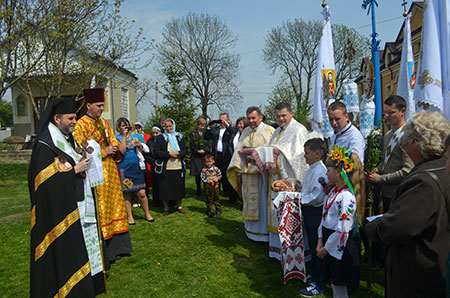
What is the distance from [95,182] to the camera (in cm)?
380

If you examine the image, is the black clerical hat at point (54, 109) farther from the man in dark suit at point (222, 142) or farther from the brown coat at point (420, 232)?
the man in dark suit at point (222, 142)

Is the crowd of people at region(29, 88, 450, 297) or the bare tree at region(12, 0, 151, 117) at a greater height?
the bare tree at region(12, 0, 151, 117)

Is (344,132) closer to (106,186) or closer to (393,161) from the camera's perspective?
(393,161)

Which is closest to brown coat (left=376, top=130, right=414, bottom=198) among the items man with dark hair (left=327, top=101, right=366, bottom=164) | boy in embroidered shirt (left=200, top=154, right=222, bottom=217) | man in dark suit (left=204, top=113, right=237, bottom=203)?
man with dark hair (left=327, top=101, right=366, bottom=164)

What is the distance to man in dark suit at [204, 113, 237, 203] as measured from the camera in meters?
8.87

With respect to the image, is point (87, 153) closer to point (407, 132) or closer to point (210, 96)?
point (407, 132)

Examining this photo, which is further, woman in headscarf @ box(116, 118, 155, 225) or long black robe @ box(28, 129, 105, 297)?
woman in headscarf @ box(116, 118, 155, 225)

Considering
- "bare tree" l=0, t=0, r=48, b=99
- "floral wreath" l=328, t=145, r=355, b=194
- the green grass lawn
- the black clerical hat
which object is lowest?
the green grass lawn

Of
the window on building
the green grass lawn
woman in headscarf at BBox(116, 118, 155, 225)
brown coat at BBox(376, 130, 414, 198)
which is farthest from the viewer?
the window on building

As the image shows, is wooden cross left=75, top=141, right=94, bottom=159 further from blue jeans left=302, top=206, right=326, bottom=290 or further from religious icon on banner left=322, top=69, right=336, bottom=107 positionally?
religious icon on banner left=322, top=69, right=336, bottom=107

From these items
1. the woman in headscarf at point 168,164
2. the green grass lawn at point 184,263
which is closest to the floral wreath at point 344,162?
the green grass lawn at point 184,263

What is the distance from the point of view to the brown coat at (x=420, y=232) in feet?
5.88

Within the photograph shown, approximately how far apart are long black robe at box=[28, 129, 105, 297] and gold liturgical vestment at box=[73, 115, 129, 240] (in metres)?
1.30

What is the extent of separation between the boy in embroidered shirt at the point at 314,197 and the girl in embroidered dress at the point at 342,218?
0.60 meters
